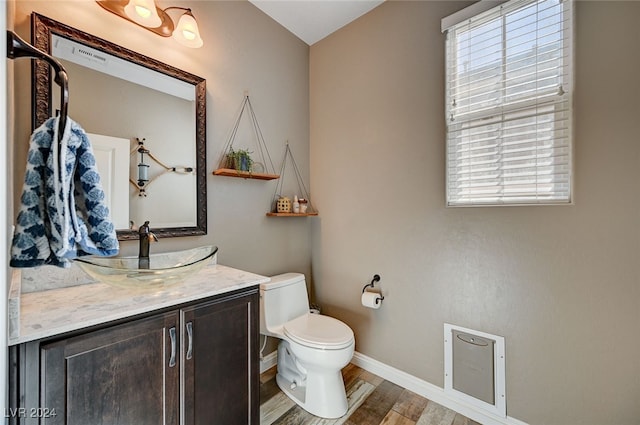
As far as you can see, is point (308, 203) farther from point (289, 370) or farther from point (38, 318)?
point (38, 318)

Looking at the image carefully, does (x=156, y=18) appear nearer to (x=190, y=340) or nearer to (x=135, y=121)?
(x=135, y=121)

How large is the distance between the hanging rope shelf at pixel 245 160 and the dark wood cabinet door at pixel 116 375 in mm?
987

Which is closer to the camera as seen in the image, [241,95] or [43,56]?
[43,56]

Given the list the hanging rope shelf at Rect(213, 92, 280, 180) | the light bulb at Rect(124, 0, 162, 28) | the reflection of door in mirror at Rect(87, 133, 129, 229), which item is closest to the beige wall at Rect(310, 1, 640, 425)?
the hanging rope shelf at Rect(213, 92, 280, 180)

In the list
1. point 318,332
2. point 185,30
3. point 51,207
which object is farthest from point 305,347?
point 185,30

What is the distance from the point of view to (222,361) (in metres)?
1.19

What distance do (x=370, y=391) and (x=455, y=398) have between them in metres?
0.52

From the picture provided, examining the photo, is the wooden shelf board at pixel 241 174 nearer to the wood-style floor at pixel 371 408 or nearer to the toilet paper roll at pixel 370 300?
the toilet paper roll at pixel 370 300

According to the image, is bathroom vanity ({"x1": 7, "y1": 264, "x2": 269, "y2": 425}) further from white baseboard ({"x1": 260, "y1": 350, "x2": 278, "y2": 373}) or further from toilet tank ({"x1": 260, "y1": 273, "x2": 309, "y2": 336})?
white baseboard ({"x1": 260, "y1": 350, "x2": 278, "y2": 373})

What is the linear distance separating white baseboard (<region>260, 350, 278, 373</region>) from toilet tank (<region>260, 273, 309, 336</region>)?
40 centimetres

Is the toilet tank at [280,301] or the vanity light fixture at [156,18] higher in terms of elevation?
the vanity light fixture at [156,18]

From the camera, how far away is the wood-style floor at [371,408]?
158 centimetres

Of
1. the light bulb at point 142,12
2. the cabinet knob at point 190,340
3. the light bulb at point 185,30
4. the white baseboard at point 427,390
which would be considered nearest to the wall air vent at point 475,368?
the white baseboard at point 427,390

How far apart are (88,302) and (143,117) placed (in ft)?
3.18
